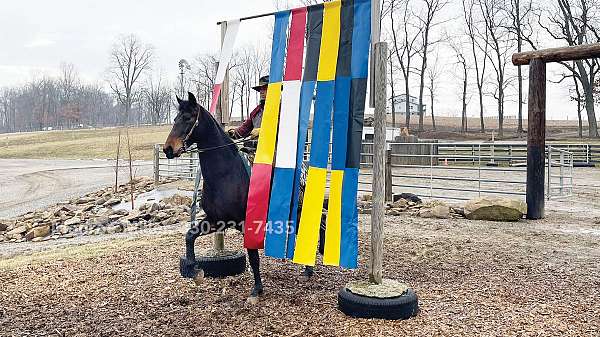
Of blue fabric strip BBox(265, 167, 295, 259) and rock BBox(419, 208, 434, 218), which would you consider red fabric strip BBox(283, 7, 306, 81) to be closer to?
blue fabric strip BBox(265, 167, 295, 259)

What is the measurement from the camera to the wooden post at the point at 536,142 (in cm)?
1002

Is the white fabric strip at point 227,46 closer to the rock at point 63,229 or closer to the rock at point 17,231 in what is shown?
the rock at point 63,229

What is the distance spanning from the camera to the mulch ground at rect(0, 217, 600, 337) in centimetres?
443

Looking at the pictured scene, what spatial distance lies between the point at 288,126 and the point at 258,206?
841 millimetres

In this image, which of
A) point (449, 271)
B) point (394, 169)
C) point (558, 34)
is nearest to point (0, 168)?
point (394, 169)

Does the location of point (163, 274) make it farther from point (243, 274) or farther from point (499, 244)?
point (499, 244)

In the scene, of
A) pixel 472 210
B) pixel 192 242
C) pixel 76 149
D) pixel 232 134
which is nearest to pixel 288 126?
pixel 232 134

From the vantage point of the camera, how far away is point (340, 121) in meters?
4.77

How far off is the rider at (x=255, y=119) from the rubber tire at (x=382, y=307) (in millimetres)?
2081

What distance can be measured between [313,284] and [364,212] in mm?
5568

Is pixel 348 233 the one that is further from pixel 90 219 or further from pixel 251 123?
pixel 90 219

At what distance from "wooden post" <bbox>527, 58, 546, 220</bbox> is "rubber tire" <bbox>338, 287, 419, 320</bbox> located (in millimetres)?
6479

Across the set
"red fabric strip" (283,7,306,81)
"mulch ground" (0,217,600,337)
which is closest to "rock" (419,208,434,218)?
"mulch ground" (0,217,600,337)

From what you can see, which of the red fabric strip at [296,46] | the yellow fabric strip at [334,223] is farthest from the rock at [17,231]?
the yellow fabric strip at [334,223]
